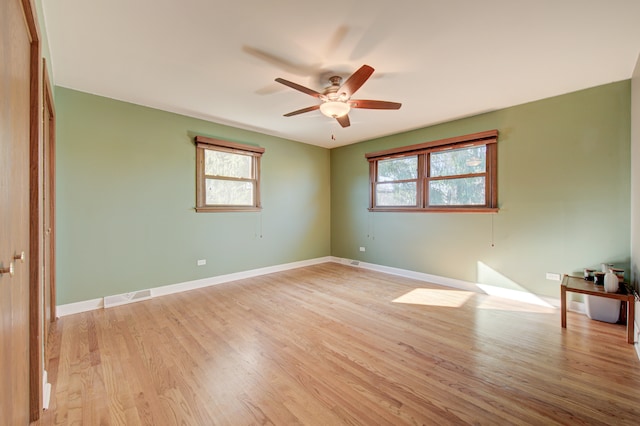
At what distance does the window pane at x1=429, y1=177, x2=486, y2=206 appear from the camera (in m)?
4.03

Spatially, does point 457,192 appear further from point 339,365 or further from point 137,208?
point 137,208

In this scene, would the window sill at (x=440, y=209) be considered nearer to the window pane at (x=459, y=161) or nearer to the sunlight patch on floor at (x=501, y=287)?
the window pane at (x=459, y=161)

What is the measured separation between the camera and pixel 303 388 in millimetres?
1866

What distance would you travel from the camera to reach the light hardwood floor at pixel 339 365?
1642 mm

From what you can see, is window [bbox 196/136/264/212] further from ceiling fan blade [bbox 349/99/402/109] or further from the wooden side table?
the wooden side table

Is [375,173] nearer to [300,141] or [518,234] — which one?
[300,141]

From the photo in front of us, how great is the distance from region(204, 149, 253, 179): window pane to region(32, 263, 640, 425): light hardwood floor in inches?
82.1

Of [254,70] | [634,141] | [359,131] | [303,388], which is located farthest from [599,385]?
[359,131]

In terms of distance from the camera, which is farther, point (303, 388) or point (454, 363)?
point (454, 363)

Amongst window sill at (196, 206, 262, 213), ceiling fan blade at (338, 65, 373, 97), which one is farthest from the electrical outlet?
window sill at (196, 206, 262, 213)

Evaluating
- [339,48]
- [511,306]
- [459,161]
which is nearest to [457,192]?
[459,161]

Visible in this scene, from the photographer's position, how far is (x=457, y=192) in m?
4.25

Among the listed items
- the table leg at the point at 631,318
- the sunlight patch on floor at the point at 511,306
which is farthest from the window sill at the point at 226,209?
the table leg at the point at 631,318

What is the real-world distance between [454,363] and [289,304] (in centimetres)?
198
